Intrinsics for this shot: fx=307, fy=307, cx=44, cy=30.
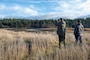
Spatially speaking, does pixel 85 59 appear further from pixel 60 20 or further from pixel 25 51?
pixel 60 20

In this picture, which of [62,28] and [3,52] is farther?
[62,28]

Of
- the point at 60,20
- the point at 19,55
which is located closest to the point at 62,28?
the point at 60,20

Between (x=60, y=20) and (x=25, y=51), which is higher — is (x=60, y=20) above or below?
above

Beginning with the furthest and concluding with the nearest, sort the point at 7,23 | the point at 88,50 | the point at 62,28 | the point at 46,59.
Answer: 1. the point at 7,23
2. the point at 62,28
3. the point at 88,50
4. the point at 46,59

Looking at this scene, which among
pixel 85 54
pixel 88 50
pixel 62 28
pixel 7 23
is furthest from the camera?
pixel 7 23

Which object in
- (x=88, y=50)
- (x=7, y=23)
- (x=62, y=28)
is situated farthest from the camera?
(x=7, y=23)

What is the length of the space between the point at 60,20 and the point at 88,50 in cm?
563

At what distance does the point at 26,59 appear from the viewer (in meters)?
10.0

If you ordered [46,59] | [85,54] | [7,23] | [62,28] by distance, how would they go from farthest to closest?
[7,23] < [62,28] < [85,54] < [46,59]

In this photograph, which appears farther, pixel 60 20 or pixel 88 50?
pixel 60 20

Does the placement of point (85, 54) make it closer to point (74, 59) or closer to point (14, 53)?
point (74, 59)

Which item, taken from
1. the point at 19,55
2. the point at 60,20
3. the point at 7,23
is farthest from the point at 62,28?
the point at 7,23

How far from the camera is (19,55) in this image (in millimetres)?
10133

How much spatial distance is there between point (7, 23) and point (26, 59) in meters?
117
